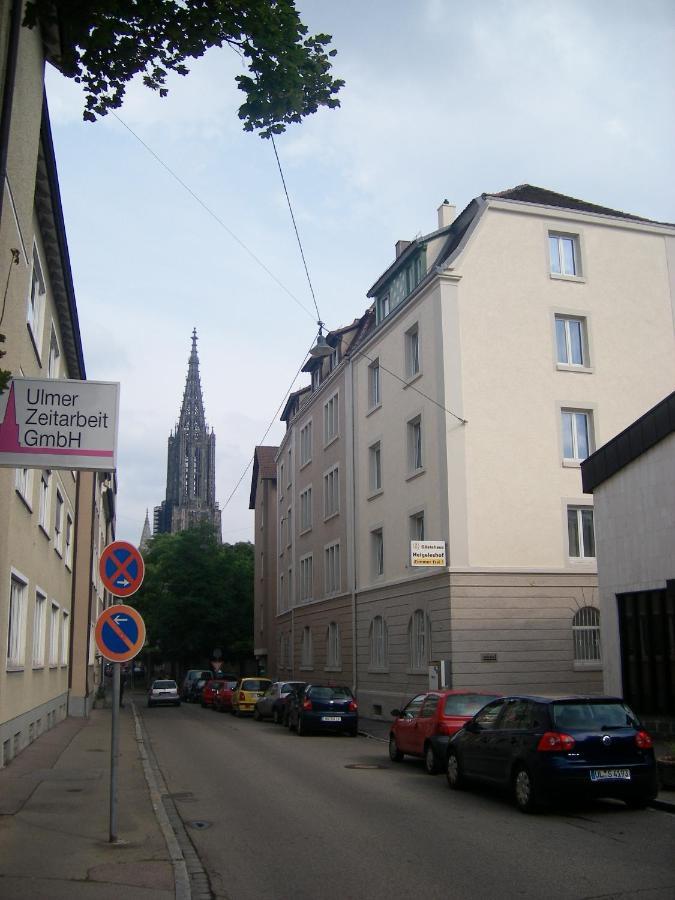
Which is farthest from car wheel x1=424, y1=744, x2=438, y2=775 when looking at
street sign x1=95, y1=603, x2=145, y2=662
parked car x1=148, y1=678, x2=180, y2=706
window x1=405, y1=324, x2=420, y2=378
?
A: parked car x1=148, y1=678, x2=180, y2=706

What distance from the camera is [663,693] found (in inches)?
666

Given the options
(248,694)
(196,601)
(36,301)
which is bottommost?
(248,694)

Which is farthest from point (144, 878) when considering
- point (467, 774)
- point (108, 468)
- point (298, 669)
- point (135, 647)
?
point (298, 669)

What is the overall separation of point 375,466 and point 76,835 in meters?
24.1

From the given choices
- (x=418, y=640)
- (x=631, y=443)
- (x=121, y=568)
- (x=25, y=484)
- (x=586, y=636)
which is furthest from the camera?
(x=418, y=640)

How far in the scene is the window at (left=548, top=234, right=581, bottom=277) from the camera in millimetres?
28094

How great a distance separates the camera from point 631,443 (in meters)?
18.0

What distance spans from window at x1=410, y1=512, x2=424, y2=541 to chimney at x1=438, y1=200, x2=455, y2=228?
10.2 m

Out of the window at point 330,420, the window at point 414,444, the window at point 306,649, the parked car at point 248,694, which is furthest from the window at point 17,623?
the window at point 306,649

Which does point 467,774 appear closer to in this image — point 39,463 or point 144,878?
point 144,878

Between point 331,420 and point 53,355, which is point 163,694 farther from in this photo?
point 53,355

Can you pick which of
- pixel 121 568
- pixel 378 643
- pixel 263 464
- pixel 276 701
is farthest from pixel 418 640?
pixel 263 464

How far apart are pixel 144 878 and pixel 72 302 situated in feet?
47.4

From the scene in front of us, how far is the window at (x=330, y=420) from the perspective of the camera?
37438 millimetres
